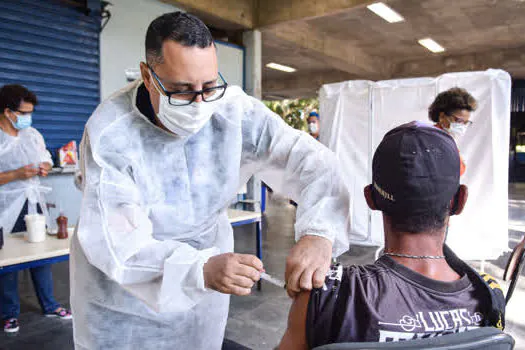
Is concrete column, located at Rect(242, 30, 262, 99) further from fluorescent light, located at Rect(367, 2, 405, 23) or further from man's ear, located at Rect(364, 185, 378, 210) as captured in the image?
man's ear, located at Rect(364, 185, 378, 210)

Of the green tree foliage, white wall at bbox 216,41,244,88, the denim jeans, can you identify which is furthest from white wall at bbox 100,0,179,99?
the green tree foliage

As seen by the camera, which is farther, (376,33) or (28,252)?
(376,33)

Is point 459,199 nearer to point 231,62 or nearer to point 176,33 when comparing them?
point 176,33

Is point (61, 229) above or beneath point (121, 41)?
beneath

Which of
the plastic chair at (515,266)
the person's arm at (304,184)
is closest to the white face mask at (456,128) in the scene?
the plastic chair at (515,266)

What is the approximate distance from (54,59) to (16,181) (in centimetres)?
151

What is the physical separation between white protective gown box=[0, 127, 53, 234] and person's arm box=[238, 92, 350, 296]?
78.2 inches

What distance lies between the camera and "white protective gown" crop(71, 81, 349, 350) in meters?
0.79

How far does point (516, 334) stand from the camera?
8.02 feet

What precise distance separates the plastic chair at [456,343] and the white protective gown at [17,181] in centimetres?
255

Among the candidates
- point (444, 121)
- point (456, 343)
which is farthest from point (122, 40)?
point (456, 343)

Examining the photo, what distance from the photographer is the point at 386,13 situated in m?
6.11

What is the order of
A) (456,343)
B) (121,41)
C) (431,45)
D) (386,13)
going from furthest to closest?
(431,45) → (386,13) → (121,41) → (456,343)

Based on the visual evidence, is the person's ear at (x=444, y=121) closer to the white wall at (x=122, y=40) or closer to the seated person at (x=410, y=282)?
the seated person at (x=410, y=282)
